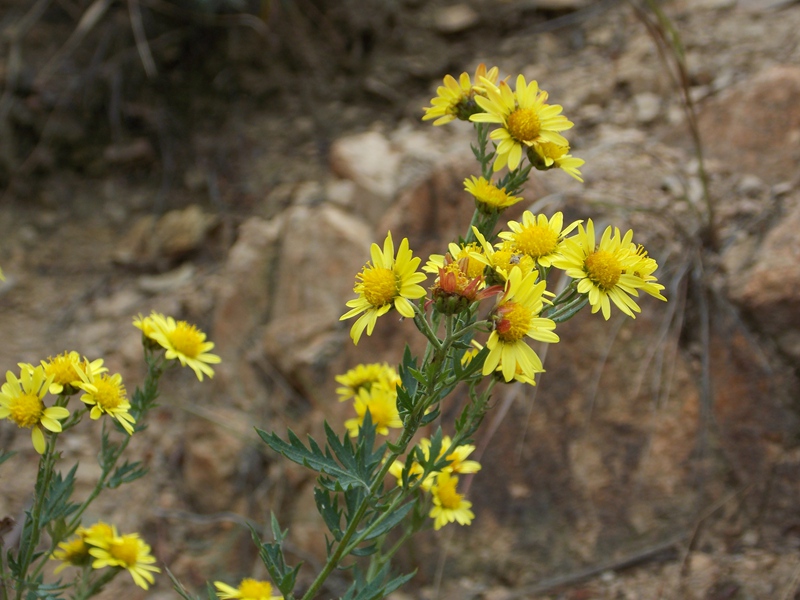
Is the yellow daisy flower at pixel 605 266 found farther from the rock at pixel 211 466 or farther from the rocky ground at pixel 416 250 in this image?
the rock at pixel 211 466

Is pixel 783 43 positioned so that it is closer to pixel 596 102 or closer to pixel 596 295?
pixel 596 102

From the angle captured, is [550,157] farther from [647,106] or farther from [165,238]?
[165,238]

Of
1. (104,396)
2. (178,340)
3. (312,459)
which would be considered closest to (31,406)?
(104,396)

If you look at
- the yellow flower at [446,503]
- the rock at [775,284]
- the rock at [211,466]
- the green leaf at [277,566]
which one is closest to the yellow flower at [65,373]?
the green leaf at [277,566]

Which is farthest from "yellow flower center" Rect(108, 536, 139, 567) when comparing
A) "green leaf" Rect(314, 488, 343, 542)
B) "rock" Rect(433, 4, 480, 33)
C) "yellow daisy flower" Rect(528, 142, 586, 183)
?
"rock" Rect(433, 4, 480, 33)

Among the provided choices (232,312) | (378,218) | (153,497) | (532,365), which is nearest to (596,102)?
(378,218)
